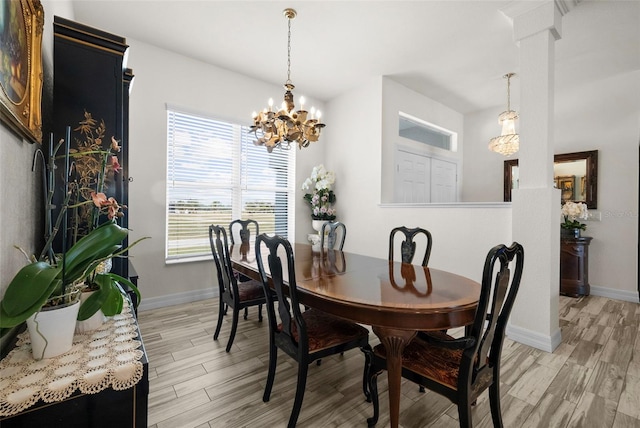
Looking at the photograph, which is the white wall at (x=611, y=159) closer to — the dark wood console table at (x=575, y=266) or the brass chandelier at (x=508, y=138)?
the dark wood console table at (x=575, y=266)

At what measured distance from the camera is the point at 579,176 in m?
4.23

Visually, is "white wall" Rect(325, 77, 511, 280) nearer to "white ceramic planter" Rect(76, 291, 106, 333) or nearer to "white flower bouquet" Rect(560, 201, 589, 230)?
"white flower bouquet" Rect(560, 201, 589, 230)

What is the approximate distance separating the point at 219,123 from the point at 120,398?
354cm

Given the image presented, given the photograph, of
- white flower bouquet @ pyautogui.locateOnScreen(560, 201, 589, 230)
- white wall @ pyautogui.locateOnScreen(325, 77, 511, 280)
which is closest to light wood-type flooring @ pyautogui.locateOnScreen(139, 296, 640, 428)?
white wall @ pyautogui.locateOnScreen(325, 77, 511, 280)

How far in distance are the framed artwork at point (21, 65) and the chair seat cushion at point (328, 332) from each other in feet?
5.01

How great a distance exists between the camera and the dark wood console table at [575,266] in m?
3.93

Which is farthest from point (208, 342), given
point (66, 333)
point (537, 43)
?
point (537, 43)

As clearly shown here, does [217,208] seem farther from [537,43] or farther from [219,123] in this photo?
[537,43]

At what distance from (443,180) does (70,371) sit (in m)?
5.35

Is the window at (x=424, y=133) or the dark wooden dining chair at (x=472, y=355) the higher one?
the window at (x=424, y=133)

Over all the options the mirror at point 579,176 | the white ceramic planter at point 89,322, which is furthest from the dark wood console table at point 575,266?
the white ceramic planter at point 89,322

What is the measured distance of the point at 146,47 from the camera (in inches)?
128

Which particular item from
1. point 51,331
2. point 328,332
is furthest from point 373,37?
point 51,331

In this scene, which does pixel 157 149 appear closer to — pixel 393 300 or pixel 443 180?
pixel 393 300
